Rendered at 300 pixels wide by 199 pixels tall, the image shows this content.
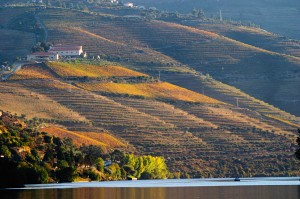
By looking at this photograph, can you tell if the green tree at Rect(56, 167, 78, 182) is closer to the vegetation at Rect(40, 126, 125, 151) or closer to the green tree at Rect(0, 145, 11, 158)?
the green tree at Rect(0, 145, 11, 158)

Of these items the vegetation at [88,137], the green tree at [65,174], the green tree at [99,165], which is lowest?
the vegetation at [88,137]

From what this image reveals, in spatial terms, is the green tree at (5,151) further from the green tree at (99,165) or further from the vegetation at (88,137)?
the vegetation at (88,137)

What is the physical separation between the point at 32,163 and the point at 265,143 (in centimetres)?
7066

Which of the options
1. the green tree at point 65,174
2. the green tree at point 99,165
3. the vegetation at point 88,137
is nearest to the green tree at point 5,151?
the green tree at point 65,174

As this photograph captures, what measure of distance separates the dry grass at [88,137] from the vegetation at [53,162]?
4302 mm

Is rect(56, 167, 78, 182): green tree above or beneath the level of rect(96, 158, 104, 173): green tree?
above

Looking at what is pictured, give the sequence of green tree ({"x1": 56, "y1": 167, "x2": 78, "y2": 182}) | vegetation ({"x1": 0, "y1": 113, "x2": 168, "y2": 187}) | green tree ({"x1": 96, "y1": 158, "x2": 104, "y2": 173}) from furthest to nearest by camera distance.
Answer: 1. green tree ({"x1": 96, "y1": 158, "x2": 104, "y2": 173})
2. green tree ({"x1": 56, "y1": 167, "x2": 78, "y2": 182})
3. vegetation ({"x1": 0, "y1": 113, "x2": 168, "y2": 187})

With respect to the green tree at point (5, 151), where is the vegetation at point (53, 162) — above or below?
below

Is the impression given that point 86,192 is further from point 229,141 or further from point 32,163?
point 229,141

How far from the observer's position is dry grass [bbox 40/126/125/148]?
182 meters

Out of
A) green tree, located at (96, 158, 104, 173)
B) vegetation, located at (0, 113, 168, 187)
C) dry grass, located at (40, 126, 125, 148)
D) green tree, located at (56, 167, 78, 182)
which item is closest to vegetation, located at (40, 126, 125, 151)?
dry grass, located at (40, 126, 125, 148)

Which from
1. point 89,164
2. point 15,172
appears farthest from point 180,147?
point 15,172

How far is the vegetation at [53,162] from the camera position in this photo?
422 ft

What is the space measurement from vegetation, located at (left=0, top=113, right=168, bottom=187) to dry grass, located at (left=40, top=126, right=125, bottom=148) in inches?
169
